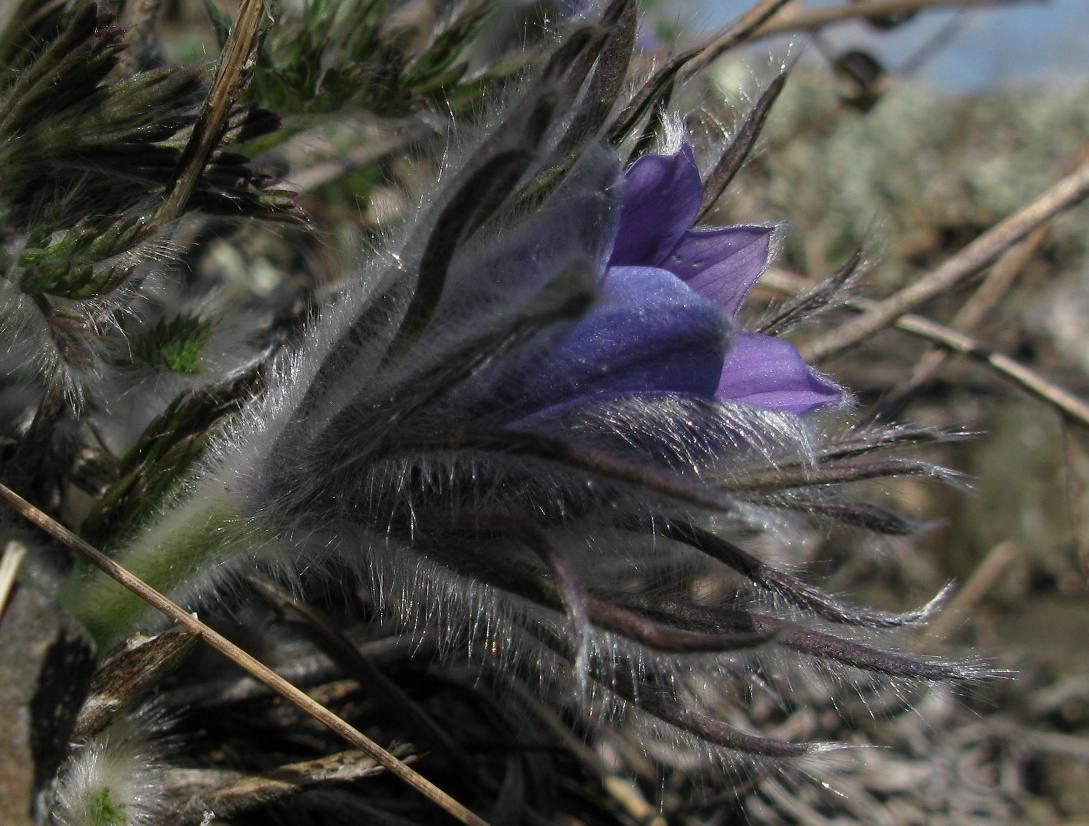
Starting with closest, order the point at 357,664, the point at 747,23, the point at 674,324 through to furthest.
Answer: the point at 674,324 → the point at 357,664 → the point at 747,23

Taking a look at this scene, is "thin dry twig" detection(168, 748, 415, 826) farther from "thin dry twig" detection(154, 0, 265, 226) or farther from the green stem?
"thin dry twig" detection(154, 0, 265, 226)

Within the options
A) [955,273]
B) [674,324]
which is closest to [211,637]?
[674,324]

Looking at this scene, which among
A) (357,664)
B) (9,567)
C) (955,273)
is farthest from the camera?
(955,273)

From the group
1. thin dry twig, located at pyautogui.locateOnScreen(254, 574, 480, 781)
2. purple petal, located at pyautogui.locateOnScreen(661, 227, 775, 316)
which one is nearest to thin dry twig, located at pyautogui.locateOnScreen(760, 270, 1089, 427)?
purple petal, located at pyautogui.locateOnScreen(661, 227, 775, 316)

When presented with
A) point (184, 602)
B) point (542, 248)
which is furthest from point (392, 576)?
point (542, 248)

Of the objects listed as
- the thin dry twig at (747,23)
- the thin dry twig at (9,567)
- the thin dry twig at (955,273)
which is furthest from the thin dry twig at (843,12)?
the thin dry twig at (9,567)

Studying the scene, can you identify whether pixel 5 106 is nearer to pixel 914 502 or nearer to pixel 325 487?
pixel 325 487

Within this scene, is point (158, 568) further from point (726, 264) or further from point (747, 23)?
point (747, 23)
